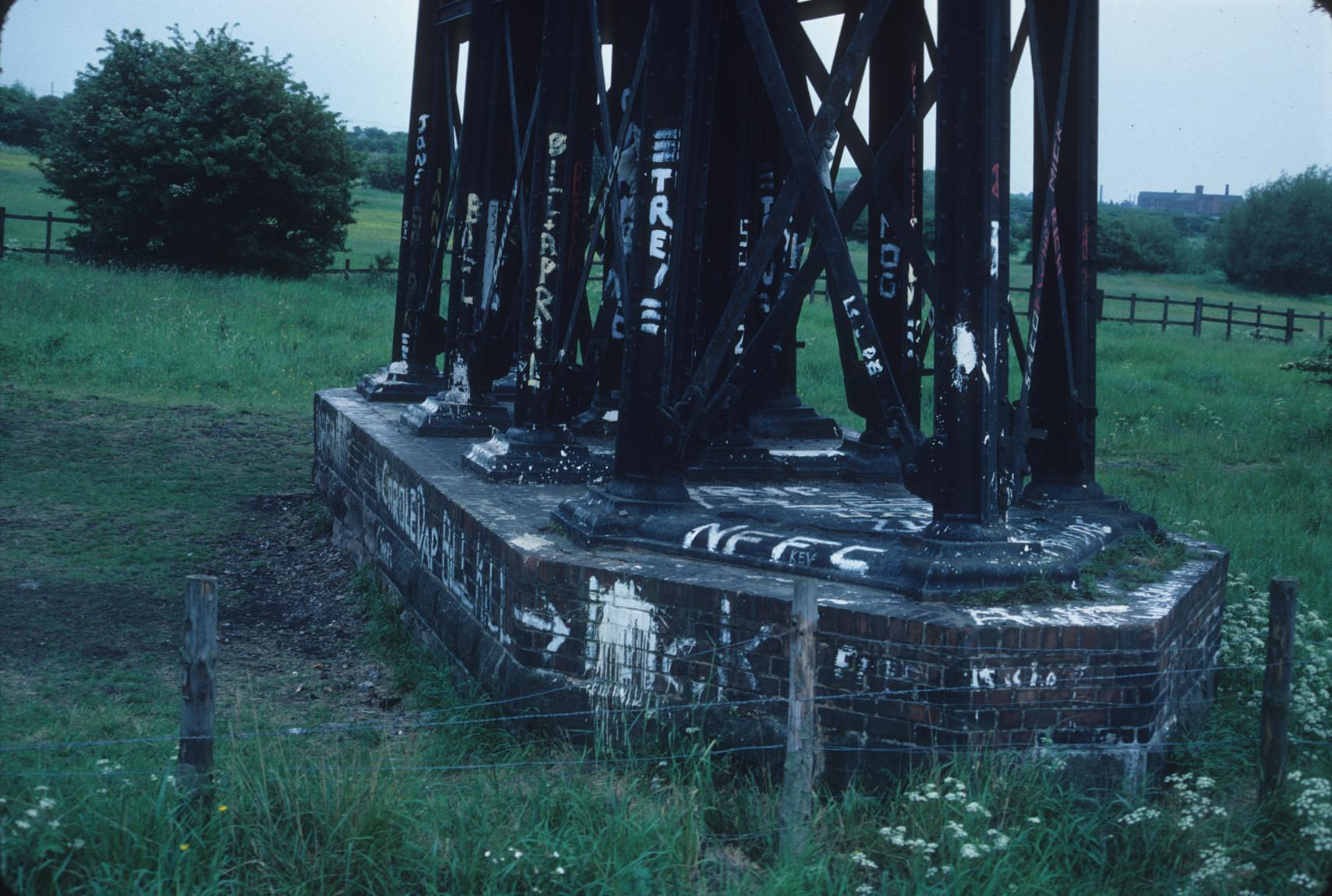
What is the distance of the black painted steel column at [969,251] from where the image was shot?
16.2ft

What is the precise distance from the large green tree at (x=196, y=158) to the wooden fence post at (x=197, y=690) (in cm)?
2471

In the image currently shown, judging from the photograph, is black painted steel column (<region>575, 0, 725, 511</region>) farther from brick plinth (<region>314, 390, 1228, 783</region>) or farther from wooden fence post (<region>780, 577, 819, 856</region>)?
wooden fence post (<region>780, 577, 819, 856</region>)

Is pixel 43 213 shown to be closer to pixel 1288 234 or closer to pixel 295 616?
pixel 295 616

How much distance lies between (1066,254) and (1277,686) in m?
2.43

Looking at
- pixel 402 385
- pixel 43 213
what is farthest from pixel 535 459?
pixel 43 213

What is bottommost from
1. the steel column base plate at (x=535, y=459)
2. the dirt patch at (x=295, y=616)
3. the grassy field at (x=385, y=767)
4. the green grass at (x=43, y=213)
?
the dirt patch at (x=295, y=616)

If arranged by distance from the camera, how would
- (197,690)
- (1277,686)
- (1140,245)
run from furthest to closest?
(1140,245)
(1277,686)
(197,690)

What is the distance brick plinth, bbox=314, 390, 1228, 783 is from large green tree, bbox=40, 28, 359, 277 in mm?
22964

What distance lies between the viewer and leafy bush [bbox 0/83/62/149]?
49125 mm

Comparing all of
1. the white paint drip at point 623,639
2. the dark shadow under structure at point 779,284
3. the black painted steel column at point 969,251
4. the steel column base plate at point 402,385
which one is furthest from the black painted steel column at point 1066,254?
the steel column base plate at point 402,385

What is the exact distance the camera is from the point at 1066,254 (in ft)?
20.5

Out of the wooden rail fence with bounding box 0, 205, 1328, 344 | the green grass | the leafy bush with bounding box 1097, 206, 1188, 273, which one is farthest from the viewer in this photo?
the leafy bush with bounding box 1097, 206, 1188, 273

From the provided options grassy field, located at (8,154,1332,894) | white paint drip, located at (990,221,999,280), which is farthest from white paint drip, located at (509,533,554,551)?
white paint drip, located at (990,221,999,280)

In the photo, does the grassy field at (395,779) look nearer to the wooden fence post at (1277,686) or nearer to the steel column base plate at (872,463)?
the wooden fence post at (1277,686)
